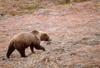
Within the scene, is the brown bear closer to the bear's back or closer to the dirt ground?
the bear's back

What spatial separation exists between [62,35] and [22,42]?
4.30m

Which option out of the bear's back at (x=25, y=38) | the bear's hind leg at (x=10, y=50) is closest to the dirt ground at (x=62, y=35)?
Answer: the bear's hind leg at (x=10, y=50)

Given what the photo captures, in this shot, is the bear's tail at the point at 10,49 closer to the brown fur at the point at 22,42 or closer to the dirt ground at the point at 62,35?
the brown fur at the point at 22,42

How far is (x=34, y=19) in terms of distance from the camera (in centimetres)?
2084

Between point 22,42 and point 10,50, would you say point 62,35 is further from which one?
point 22,42

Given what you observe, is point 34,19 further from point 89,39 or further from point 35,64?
point 35,64

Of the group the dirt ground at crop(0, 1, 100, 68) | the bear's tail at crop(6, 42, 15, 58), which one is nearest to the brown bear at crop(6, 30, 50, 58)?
the bear's tail at crop(6, 42, 15, 58)

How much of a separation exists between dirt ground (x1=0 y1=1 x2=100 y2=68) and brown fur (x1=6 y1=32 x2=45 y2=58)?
269 millimetres

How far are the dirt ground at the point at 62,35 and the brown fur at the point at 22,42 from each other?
10.6 inches

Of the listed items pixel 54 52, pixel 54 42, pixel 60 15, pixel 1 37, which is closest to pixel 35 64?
pixel 54 52

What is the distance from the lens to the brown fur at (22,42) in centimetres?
1123

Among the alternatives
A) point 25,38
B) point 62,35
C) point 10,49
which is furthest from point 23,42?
point 62,35

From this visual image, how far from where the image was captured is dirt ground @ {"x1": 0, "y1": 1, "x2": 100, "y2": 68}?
10.6 m

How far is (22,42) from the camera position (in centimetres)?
1130
